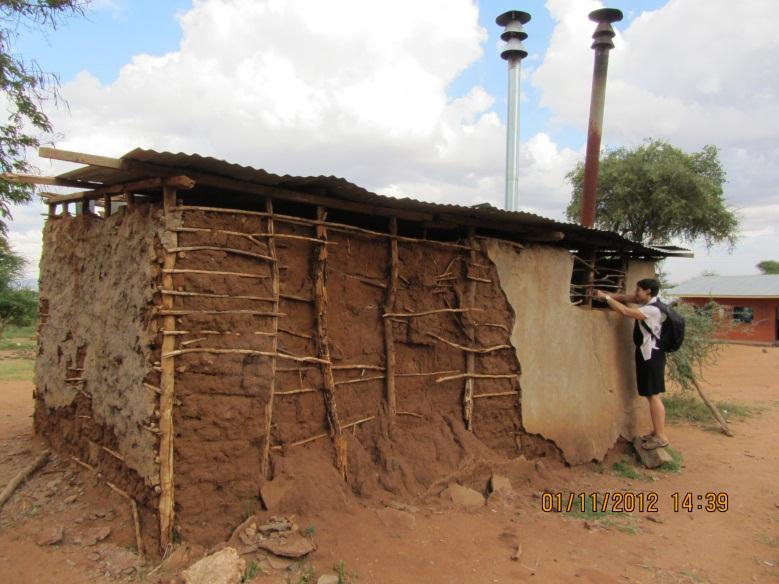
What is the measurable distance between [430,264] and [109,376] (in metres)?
2.93

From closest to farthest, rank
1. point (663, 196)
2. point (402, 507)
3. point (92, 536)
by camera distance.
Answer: point (92, 536) → point (402, 507) → point (663, 196)

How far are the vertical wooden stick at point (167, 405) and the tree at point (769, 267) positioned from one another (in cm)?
4697

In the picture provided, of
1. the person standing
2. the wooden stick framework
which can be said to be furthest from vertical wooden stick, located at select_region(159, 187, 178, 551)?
the person standing

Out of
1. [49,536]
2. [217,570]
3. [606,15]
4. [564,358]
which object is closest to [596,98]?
[606,15]

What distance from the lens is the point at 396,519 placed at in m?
4.69

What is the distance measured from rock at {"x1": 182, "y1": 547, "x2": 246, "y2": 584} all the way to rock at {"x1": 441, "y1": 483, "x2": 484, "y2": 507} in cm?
209

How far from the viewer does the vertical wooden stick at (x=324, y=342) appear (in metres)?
4.78

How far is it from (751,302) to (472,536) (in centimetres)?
2383

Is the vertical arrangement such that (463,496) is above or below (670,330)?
below

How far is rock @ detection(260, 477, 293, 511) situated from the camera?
4312 millimetres

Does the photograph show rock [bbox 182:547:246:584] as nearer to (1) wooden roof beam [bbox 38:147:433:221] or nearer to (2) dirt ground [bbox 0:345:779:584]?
(2) dirt ground [bbox 0:345:779:584]

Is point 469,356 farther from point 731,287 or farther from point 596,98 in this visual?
point 731,287

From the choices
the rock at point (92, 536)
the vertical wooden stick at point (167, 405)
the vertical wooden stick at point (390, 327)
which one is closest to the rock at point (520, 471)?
the vertical wooden stick at point (390, 327)

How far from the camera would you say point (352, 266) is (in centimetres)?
511
